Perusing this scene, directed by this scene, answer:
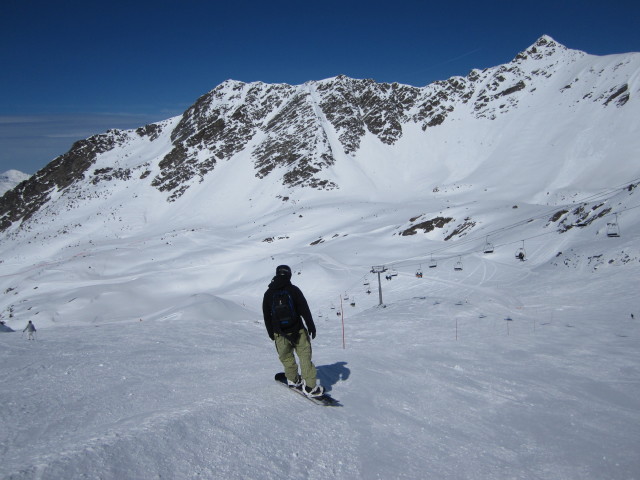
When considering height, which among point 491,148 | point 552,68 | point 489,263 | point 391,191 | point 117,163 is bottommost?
point 489,263

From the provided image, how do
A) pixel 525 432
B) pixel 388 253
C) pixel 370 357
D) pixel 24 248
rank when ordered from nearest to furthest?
pixel 525 432, pixel 370 357, pixel 388 253, pixel 24 248

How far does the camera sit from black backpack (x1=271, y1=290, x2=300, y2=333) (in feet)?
18.5

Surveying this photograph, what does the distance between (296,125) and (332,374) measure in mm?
94207

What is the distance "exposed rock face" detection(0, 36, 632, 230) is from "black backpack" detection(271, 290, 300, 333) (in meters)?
77.3

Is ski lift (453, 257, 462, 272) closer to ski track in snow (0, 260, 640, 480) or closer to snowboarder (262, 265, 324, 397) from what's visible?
ski track in snow (0, 260, 640, 480)

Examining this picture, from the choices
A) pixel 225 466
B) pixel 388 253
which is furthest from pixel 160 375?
pixel 388 253

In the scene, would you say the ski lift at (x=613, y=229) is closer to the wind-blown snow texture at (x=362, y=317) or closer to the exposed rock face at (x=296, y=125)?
the wind-blown snow texture at (x=362, y=317)

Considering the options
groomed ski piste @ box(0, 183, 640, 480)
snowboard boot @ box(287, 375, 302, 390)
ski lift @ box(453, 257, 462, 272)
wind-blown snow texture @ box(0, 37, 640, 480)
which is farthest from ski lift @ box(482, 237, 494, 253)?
snowboard boot @ box(287, 375, 302, 390)

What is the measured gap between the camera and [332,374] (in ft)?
23.0

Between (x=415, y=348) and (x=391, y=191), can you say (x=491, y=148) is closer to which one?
(x=391, y=191)

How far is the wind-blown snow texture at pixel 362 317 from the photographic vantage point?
419 centimetres

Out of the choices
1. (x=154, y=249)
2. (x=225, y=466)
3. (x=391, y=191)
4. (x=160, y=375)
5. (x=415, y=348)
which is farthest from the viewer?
(x=391, y=191)

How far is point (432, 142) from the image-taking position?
318 ft

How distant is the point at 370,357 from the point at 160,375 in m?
4.04
